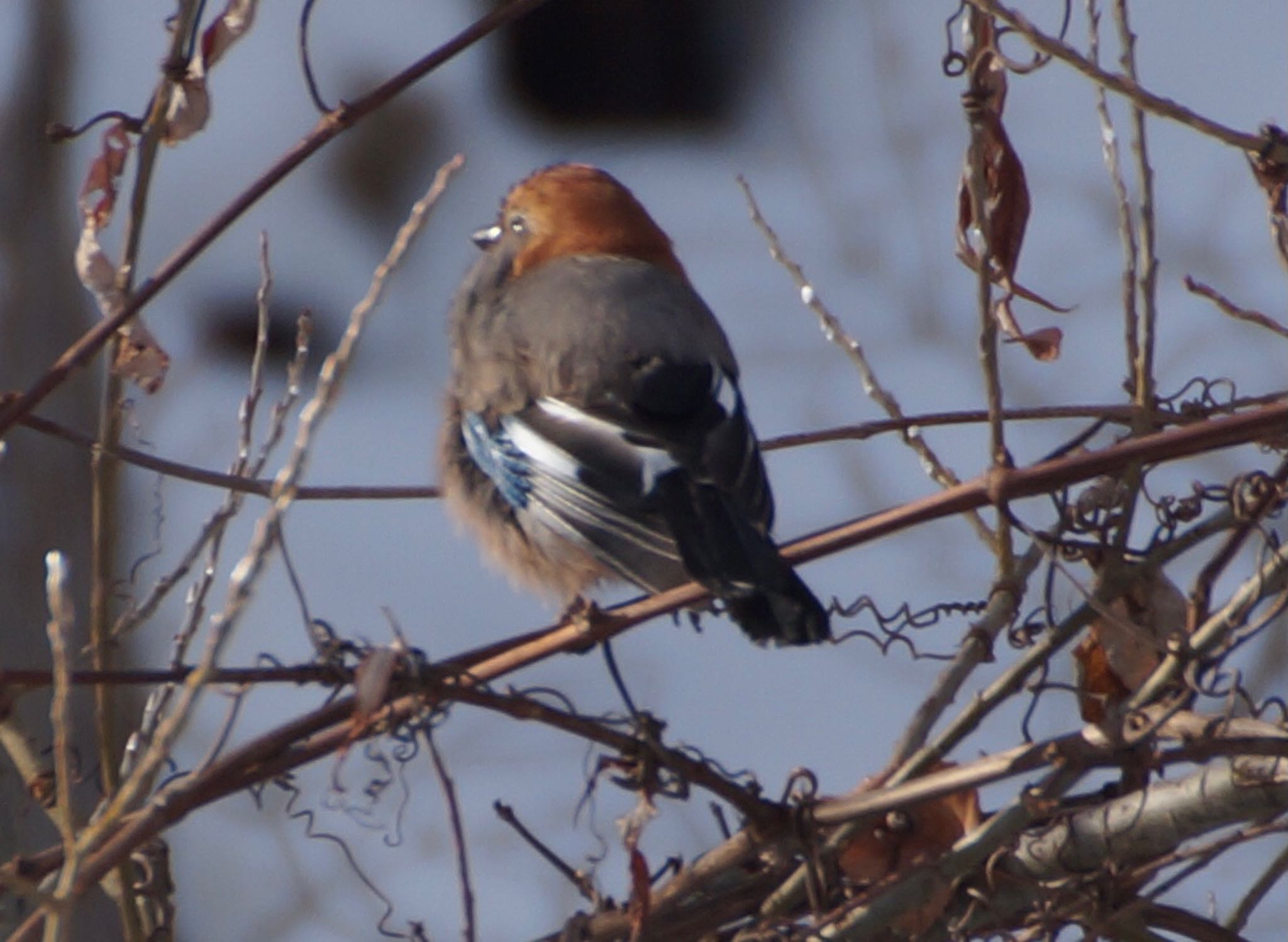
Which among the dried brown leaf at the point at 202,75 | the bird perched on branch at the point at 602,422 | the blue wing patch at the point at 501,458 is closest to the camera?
the dried brown leaf at the point at 202,75

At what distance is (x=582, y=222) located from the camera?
4.80 meters

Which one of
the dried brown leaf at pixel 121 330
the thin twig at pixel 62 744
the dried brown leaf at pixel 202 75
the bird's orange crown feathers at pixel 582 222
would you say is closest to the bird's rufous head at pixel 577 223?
the bird's orange crown feathers at pixel 582 222

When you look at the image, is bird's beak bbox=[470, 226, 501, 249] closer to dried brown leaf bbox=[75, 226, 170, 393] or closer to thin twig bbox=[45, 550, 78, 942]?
dried brown leaf bbox=[75, 226, 170, 393]

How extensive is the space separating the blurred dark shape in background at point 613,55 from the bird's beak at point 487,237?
12.3 feet

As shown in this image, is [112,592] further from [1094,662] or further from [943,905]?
[1094,662]

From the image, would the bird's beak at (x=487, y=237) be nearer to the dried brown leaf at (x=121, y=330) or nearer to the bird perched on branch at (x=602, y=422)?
the bird perched on branch at (x=602, y=422)

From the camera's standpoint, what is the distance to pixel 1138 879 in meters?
2.40

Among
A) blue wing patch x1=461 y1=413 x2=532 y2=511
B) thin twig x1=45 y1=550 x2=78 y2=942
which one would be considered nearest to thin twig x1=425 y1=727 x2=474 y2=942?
thin twig x1=45 y1=550 x2=78 y2=942

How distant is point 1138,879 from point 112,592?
1332 mm

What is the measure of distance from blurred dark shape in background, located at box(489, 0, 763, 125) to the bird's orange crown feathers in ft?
12.7

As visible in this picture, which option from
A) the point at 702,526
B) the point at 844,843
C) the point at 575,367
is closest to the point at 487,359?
the point at 575,367

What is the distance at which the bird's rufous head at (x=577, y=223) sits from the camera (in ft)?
15.6

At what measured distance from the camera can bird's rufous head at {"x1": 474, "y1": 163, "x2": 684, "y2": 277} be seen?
477cm

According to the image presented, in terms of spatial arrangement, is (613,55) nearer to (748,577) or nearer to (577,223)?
(577,223)
